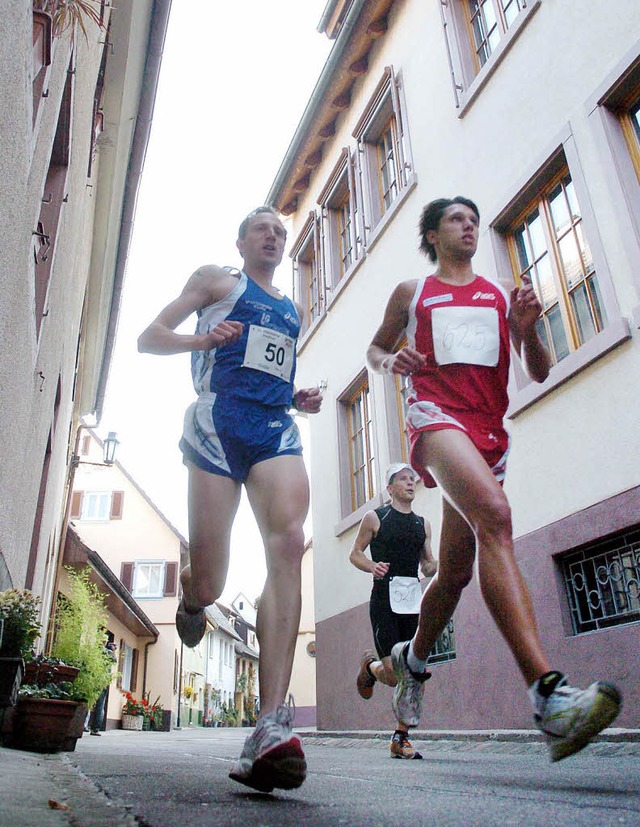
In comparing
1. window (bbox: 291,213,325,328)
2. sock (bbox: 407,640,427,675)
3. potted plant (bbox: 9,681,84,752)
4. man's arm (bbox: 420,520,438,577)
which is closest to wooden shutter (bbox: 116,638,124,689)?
window (bbox: 291,213,325,328)

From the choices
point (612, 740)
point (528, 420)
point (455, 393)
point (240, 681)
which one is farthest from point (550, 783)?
point (240, 681)

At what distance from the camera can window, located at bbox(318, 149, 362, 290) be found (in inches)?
484

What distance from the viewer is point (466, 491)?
2.60 metres

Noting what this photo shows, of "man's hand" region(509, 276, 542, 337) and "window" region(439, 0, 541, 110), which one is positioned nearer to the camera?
"man's hand" region(509, 276, 542, 337)

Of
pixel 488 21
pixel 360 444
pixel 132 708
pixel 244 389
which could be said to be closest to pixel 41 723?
pixel 244 389

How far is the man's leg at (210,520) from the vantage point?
2633 millimetres

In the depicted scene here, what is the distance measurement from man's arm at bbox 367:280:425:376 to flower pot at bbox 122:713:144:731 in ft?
76.9

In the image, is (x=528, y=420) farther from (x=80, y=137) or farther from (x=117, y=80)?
(x=117, y=80)

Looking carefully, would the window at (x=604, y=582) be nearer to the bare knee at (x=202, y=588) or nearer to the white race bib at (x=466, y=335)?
the white race bib at (x=466, y=335)

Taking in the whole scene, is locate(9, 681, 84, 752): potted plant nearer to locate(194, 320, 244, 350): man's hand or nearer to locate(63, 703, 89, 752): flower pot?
locate(63, 703, 89, 752): flower pot

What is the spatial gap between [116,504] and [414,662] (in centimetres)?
3255

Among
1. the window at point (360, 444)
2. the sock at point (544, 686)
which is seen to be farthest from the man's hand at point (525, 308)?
the window at point (360, 444)

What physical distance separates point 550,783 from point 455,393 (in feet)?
4.54

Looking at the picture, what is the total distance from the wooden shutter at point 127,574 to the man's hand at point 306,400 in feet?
102
